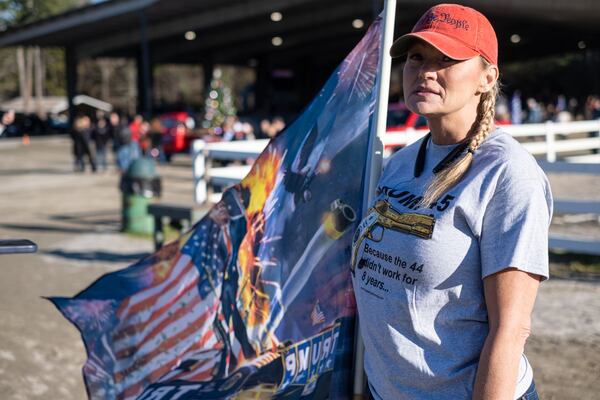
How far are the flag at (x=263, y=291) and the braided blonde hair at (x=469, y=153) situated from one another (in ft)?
2.43

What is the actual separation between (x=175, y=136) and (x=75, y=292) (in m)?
18.7

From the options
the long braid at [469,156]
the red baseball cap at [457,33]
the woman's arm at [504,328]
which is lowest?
the woman's arm at [504,328]

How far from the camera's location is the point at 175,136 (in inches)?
1006

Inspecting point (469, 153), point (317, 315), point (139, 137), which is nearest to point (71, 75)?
point (139, 137)

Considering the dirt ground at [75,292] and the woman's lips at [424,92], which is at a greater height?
the woman's lips at [424,92]

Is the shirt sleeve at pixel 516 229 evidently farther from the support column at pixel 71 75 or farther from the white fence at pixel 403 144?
the support column at pixel 71 75

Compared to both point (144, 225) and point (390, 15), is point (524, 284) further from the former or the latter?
point (144, 225)

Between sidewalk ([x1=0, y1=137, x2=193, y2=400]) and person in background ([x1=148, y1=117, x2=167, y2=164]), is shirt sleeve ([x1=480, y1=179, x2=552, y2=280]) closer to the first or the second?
sidewalk ([x1=0, y1=137, x2=193, y2=400])

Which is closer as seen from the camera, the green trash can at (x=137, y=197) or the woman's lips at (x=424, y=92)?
the woman's lips at (x=424, y=92)

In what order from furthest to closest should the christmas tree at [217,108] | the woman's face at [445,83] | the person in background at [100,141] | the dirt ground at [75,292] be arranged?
1. the christmas tree at [217,108]
2. the person in background at [100,141]
3. the dirt ground at [75,292]
4. the woman's face at [445,83]

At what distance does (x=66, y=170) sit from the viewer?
22.5 metres

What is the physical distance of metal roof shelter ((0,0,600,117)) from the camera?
3528cm

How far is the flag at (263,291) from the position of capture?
269cm

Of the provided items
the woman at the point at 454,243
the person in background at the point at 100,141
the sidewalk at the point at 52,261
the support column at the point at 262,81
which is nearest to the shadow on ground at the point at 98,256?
the sidewalk at the point at 52,261
